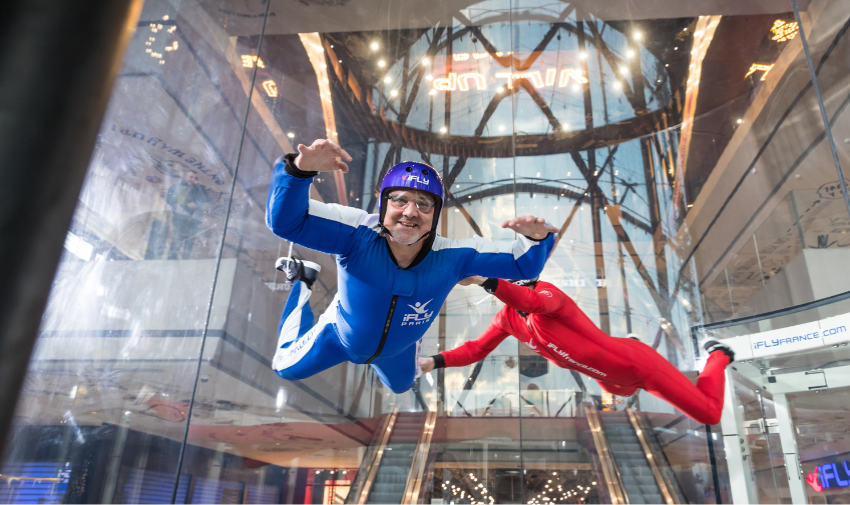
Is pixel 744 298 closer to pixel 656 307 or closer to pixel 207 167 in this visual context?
pixel 656 307

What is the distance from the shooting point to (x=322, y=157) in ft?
8.13

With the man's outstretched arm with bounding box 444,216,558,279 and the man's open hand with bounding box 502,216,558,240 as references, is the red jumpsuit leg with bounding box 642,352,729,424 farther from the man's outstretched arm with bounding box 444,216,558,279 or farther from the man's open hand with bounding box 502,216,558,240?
the man's open hand with bounding box 502,216,558,240

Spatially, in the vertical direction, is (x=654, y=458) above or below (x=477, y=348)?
below

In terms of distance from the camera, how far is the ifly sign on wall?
15.4 feet

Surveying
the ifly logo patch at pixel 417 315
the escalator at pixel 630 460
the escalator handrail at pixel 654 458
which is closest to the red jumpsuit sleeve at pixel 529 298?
the ifly logo patch at pixel 417 315

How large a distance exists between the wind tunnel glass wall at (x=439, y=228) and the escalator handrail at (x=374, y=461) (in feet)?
0.08

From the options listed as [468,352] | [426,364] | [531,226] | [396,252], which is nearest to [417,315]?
[396,252]

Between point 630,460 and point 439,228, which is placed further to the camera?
point 630,460

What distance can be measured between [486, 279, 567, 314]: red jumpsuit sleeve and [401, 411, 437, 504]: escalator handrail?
9.05 ft

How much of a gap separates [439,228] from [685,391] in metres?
2.96

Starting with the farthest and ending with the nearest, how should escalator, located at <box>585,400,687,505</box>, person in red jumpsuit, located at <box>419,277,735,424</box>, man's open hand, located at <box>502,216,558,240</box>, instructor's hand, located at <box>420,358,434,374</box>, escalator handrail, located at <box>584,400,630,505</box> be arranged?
escalator, located at <box>585,400,687,505</box> < escalator handrail, located at <box>584,400,630,505</box> < instructor's hand, located at <box>420,358,434,374</box> < person in red jumpsuit, located at <box>419,277,735,424</box> < man's open hand, located at <box>502,216,558,240</box>

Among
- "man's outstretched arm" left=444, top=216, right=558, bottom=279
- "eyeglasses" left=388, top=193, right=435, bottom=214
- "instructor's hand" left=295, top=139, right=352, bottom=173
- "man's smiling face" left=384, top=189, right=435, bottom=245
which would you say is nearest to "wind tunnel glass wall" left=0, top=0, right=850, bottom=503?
"man's outstretched arm" left=444, top=216, right=558, bottom=279

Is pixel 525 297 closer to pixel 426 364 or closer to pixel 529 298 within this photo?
pixel 529 298

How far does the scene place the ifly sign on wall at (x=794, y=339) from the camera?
470cm
